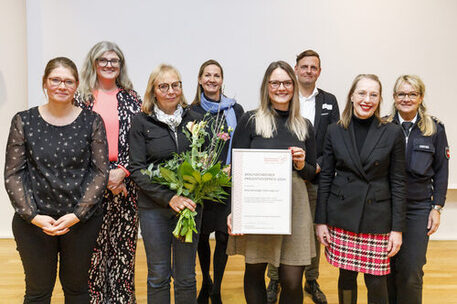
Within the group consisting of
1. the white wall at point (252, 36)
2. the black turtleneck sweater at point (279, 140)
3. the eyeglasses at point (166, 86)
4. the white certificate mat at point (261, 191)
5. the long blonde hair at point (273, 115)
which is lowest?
the white certificate mat at point (261, 191)

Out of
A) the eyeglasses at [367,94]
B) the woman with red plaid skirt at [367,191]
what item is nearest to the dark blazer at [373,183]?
the woman with red plaid skirt at [367,191]

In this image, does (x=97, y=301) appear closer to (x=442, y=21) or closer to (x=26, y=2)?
(x=26, y=2)

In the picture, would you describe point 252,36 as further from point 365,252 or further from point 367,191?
point 365,252

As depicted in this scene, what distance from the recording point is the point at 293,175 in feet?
7.36

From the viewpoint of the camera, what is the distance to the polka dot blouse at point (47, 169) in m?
2.03

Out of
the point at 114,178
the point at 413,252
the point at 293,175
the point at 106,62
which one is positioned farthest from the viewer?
the point at 106,62

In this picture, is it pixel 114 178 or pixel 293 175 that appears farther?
pixel 114 178

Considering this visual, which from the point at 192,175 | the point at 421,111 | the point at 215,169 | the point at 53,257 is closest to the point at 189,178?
the point at 192,175

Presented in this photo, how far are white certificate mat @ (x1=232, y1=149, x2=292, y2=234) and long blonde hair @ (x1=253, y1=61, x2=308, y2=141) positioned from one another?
192 millimetres

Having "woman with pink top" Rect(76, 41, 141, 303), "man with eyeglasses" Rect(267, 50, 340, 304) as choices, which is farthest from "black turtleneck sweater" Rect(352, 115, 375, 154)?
"woman with pink top" Rect(76, 41, 141, 303)

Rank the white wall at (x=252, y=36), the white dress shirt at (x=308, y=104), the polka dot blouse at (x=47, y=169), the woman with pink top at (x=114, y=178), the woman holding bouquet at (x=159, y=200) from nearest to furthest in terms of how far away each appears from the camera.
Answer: the polka dot blouse at (x=47, y=169), the woman holding bouquet at (x=159, y=200), the woman with pink top at (x=114, y=178), the white dress shirt at (x=308, y=104), the white wall at (x=252, y=36)

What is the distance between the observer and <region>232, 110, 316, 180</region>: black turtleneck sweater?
2.21 m

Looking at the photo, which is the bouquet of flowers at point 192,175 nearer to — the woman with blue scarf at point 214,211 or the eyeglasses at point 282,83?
the eyeglasses at point 282,83

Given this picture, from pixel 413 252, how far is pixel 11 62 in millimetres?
4761
